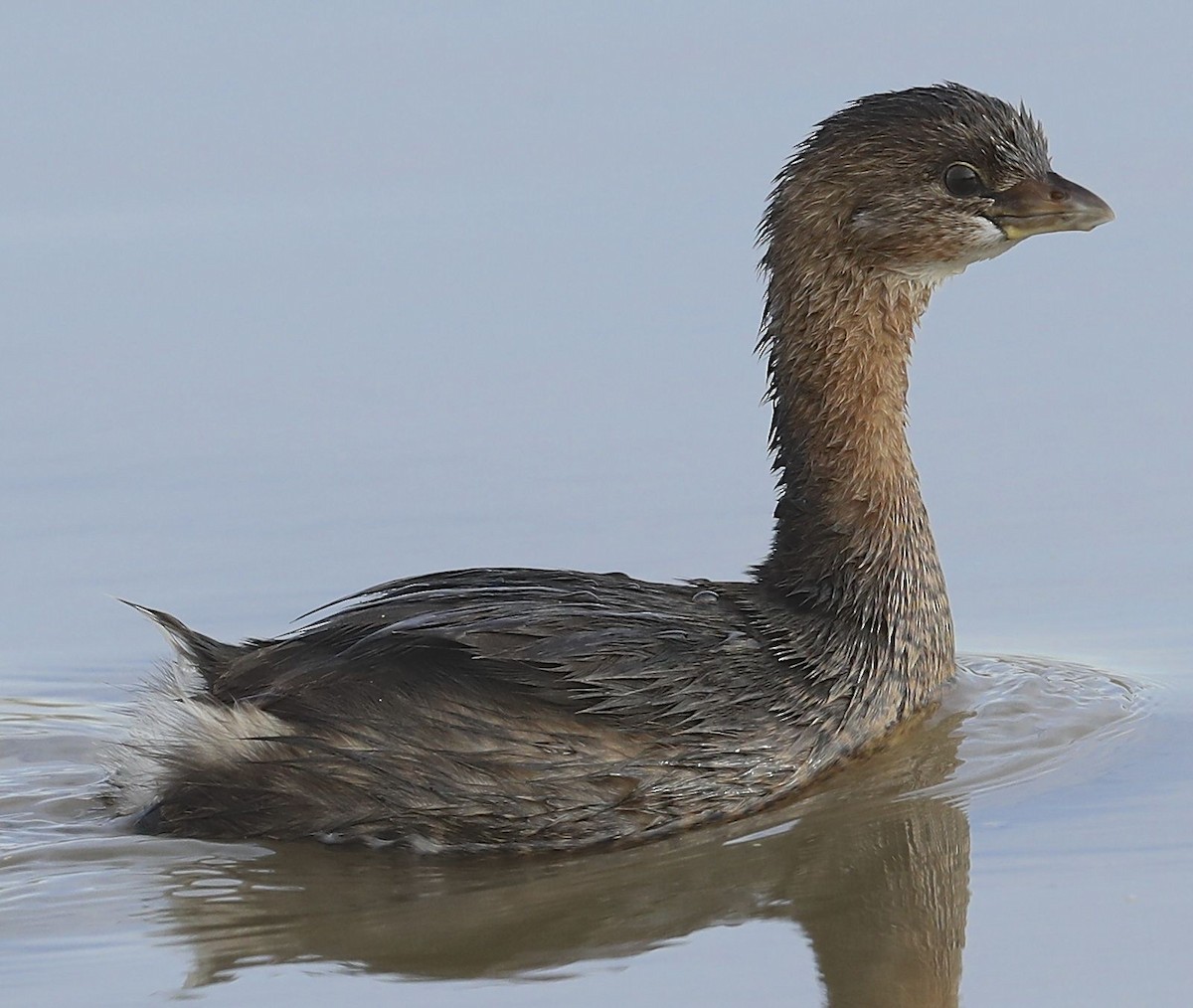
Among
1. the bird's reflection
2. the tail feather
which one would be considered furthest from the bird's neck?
the tail feather

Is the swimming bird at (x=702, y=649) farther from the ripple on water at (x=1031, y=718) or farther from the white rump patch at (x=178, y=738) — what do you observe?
the ripple on water at (x=1031, y=718)

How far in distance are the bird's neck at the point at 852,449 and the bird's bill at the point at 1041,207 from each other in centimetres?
35

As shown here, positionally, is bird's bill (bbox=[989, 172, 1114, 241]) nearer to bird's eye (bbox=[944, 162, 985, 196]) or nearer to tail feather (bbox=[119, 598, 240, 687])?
bird's eye (bbox=[944, 162, 985, 196])

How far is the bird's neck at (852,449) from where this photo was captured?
24.5 ft

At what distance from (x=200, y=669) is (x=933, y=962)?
7.45ft

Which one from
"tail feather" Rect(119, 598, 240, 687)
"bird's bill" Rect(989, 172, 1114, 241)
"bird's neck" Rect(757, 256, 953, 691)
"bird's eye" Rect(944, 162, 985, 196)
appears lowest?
"tail feather" Rect(119, 598, 240, 687)

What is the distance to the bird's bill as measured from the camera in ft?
24.6


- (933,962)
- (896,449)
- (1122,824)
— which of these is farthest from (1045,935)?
(896,449)

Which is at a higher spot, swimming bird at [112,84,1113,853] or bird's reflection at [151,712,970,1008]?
swimming bird at [112,84,1113,853]

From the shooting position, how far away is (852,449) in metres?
7.54

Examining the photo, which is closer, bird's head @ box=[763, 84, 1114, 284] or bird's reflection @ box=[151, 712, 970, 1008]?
bird's reflection @ box=[151, 712, 970, 1008]

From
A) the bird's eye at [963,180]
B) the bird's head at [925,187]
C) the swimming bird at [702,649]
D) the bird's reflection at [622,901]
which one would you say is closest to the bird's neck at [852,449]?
the swimming bird at [702,649]

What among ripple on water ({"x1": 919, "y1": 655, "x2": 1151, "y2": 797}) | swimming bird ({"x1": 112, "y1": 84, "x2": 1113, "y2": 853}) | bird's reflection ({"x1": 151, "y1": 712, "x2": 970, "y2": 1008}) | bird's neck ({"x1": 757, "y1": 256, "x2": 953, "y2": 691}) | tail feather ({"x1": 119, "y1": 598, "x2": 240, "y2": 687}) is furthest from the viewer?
bird's neck ({"x1": 757, "y1": 256, "x2": 953, "y2": 691})

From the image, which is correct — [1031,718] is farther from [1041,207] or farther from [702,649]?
[1041,207]
